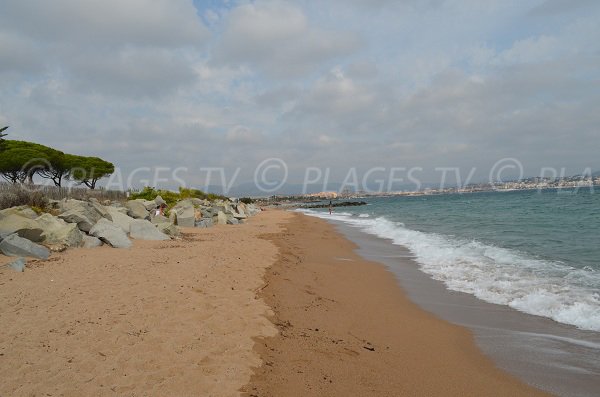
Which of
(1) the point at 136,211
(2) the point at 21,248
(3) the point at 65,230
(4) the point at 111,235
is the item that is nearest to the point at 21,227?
(2) the point at 21,248

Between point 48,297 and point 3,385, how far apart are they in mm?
2755

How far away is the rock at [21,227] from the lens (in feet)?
29.0

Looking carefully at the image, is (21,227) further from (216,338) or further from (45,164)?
(45,164)

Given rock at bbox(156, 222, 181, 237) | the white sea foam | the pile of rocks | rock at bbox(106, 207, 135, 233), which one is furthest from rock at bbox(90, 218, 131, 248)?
the white sea foam

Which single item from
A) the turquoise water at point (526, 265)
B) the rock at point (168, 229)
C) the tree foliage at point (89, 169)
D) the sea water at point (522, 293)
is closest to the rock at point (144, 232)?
the rock at point (168, 229)

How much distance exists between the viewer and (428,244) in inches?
608

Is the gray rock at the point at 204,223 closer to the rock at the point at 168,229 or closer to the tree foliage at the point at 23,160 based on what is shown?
the rock at the point at 168,229

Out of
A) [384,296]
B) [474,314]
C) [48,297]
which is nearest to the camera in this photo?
[48,297]

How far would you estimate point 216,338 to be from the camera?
468cm

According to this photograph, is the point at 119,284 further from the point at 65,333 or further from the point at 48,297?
the point at 65,333

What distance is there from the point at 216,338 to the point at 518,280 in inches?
Result: 291

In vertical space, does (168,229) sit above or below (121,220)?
below

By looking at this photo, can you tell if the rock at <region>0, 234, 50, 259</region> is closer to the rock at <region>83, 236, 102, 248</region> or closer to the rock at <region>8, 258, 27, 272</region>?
the rock at <region>8, 258, 27, 272</region>

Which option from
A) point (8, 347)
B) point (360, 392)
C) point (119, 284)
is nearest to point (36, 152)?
point (119, 284)
